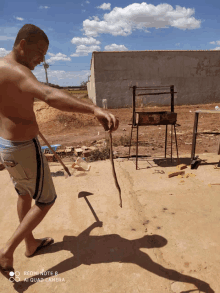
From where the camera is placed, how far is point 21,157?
5.43ft

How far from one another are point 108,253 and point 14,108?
1571 mm

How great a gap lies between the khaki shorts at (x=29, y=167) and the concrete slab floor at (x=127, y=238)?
68 centimetres

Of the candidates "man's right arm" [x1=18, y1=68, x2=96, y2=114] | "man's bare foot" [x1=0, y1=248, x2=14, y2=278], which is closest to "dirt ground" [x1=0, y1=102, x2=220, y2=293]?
"man's bare foot" [x1=0, y1=248, x2=14, y2=278]

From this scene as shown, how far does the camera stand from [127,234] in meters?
2.32

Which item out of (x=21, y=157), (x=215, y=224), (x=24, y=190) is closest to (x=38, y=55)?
(x=21, y=157)

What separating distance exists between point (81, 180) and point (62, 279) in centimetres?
205

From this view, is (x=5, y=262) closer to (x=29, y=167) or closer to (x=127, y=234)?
(x=29, y=167)

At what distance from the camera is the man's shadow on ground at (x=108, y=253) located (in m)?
1.78

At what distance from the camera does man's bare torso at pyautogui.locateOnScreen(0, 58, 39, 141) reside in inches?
54.2

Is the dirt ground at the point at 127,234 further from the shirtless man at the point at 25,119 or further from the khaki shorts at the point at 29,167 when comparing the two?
the khaki shorts at the point at 29,167

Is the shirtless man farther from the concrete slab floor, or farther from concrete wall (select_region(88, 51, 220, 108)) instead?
concrete wall (select_region(88, 51, 220, 108))

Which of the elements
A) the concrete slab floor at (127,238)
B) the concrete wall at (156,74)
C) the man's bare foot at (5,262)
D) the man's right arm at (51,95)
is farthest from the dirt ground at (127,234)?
the concrete wall at (156,74)

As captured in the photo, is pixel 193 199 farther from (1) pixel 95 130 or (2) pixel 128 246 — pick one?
(1) pixel 95 130

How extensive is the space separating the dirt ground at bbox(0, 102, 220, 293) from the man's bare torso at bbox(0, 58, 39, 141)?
1.23 meters
